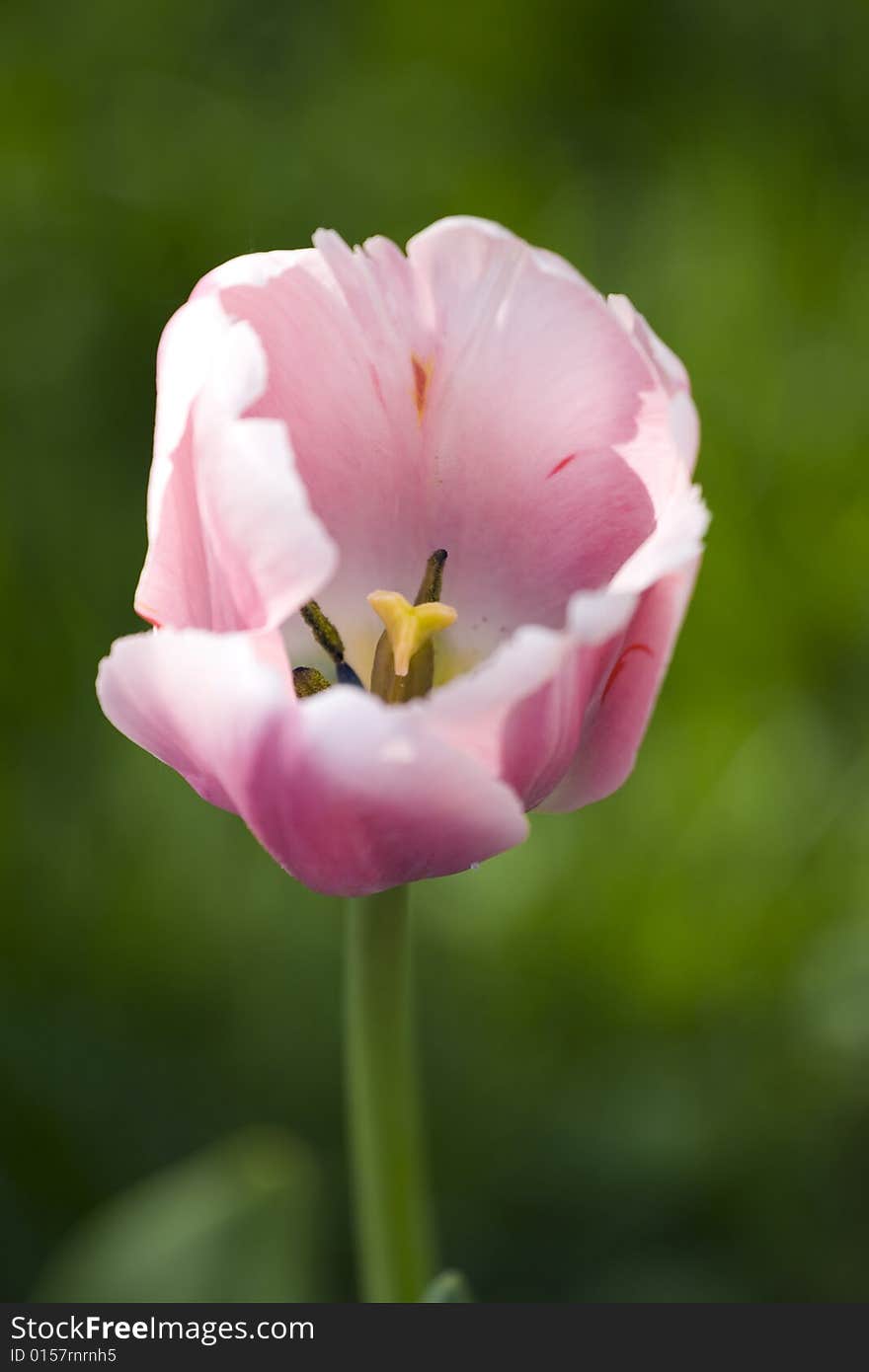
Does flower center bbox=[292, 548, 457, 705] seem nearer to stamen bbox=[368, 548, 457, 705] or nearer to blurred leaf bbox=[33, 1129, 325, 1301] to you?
stamen bbox=[368, 548, 457, 705]

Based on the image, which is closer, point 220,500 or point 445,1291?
point 220,500

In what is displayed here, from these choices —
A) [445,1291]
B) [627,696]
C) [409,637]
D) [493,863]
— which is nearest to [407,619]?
[409,637]

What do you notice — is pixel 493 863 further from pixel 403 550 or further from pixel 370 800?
pixel 370 800

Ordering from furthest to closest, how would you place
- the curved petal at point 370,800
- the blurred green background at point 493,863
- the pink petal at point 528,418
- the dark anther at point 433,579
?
1. the blurred green background at point 493,863
2. the dark anther at point 433,579
3. the pink petal at point 528,418
4. the curved petal at point 370,800

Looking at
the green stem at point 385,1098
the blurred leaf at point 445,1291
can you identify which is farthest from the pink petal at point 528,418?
the blurred leaf at point 445,1291

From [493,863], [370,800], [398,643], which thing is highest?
[493,863]

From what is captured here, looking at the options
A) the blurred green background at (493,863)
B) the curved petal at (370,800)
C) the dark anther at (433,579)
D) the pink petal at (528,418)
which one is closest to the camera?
the curved petal at (370,800)

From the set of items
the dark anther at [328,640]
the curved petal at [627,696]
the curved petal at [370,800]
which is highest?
the dark anther at [328,640]

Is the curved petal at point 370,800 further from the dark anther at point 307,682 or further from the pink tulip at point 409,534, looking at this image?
the dark anther at point 307,682

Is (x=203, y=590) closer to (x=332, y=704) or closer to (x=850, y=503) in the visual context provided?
(x=332, y=704)
